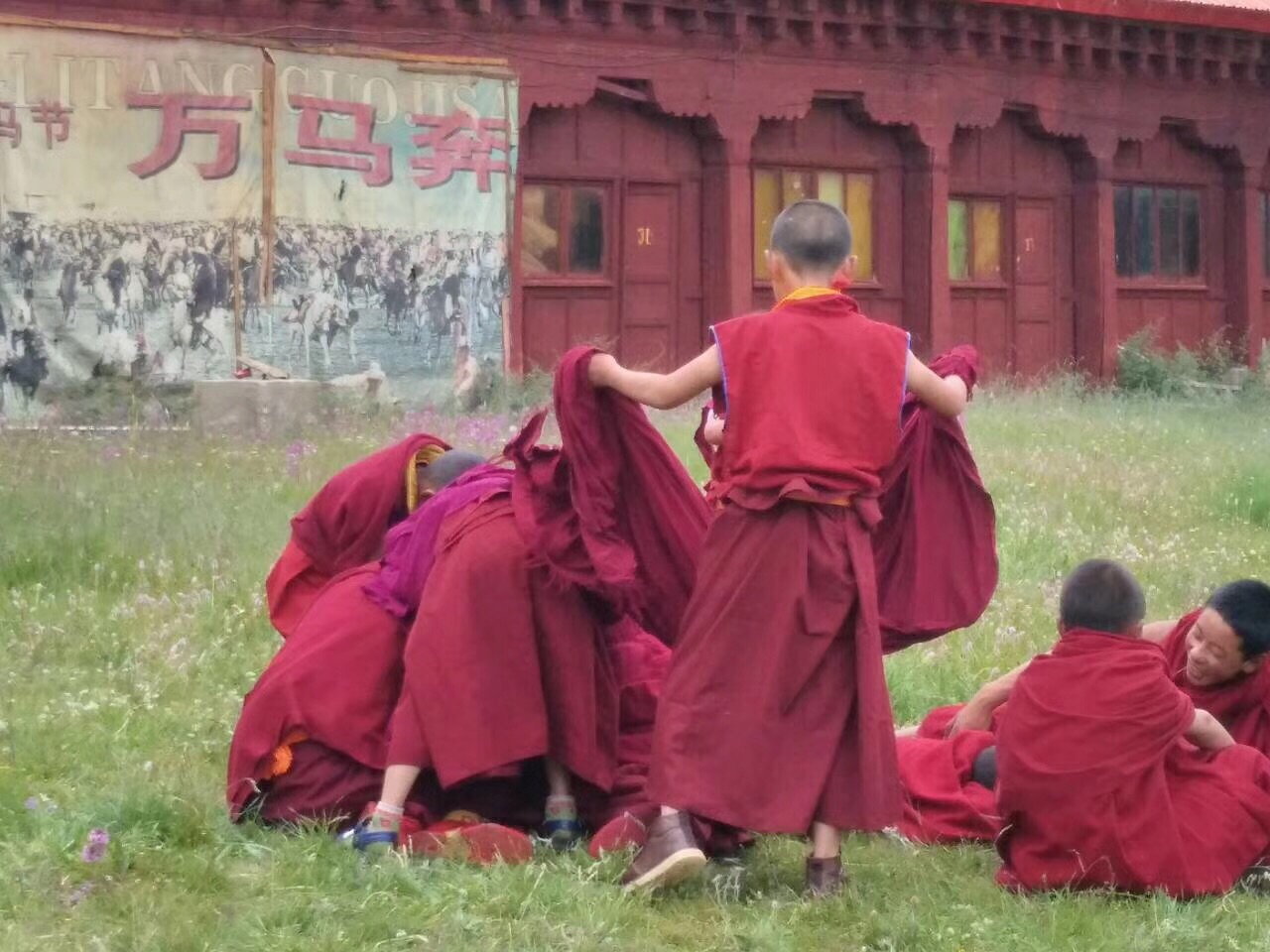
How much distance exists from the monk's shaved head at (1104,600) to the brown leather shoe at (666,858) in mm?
1028

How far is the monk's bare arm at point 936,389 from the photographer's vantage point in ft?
14.8

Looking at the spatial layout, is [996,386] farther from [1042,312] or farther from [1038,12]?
[1038,12]

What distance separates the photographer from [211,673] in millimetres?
6691

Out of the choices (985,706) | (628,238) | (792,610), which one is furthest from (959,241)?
(792,610)

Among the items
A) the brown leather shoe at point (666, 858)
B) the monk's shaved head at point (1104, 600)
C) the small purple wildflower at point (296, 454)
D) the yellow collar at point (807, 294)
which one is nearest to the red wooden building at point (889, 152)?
the small purple wildflower at point (296, 454)

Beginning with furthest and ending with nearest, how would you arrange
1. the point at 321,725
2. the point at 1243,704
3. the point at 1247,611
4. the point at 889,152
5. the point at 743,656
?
the point at 889,152 → the point at 1243,704 → the point at 321,725 → the point at 1247,611 → the point at 743,656

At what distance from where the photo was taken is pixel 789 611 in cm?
437

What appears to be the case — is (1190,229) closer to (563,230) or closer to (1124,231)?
(1124,231)

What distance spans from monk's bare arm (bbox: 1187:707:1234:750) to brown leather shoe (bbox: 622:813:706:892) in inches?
46.8

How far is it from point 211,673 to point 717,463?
2638 millimetres

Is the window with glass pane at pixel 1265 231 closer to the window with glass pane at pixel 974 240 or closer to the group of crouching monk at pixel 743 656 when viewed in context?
the window with glass pane at pixel 974 240

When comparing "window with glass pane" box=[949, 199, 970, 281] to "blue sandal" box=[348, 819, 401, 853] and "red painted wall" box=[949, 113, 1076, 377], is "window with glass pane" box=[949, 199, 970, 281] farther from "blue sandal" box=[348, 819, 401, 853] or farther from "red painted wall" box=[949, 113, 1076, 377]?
"blue sandal" box=[348, 819, 401, 853]

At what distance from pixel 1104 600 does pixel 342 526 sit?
2.00 metres

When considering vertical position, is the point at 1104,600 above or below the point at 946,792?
above
